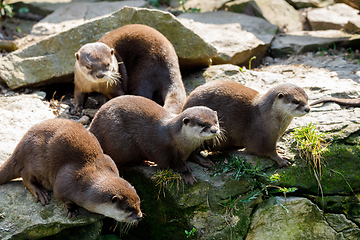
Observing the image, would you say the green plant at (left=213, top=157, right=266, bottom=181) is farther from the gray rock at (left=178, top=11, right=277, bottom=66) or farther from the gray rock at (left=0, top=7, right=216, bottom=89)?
the gray rock at (left=178, top=11, right=277, bottom=66)

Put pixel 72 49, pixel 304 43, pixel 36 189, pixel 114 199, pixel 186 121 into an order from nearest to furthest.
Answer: pixel 114 199
pixel 36 189
pixel 186 121
pixel 72 49
pixel 304 43

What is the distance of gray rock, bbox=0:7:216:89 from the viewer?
16.0 ft

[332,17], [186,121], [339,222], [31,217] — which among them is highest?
[186,121]

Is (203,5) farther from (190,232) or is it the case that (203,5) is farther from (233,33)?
(190,232)

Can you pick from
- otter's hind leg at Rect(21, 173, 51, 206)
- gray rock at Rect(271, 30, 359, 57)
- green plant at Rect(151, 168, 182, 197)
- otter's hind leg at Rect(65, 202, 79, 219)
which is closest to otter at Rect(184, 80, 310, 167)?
green plant at Rect(151, 168, 182, 197)

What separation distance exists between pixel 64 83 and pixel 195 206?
3059 mm

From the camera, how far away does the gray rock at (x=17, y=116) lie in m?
3.73

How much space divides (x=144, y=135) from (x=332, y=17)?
5.65 meters

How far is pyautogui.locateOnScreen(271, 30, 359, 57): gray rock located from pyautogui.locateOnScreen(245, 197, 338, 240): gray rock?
3.50 m

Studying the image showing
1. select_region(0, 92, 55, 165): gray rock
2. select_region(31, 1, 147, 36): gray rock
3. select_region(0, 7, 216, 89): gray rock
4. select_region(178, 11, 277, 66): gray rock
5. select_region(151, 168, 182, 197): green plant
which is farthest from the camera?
select_region(31, 1, 147, 36): gray rock

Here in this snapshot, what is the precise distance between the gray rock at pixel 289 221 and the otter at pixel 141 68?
5.39 ft

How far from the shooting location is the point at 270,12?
7.46 meters

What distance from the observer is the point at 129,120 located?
3424 mm

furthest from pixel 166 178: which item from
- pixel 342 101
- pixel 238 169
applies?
pixel 342 101
